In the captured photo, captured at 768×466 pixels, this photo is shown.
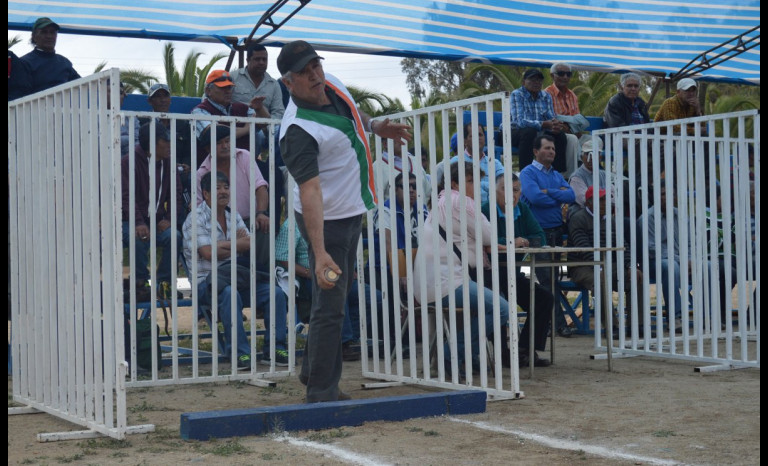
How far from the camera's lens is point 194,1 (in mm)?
10781

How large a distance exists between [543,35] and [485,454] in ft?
28.4

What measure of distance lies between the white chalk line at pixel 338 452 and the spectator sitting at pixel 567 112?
693 cm

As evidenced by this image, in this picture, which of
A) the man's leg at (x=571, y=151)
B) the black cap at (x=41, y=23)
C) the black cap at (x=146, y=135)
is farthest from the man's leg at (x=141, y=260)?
the man's leg at (x=571, y=151)

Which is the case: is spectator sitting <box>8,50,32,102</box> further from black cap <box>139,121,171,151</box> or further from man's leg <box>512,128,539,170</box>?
man's leg <box>512,128,539,170</box>

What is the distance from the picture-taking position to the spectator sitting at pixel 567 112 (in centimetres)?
1170

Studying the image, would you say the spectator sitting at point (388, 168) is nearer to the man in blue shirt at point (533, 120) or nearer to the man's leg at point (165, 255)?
the man's leg at point (165, 255)

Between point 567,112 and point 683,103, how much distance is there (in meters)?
1.30

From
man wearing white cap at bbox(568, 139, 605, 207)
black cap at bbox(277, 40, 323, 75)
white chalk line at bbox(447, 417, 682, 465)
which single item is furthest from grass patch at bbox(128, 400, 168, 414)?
man wearing white cap at bbox(568, 139, 605, 207)

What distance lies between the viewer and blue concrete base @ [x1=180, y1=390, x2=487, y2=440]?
5.38 metres

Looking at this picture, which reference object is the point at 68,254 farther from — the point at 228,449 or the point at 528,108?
the point at 528,108

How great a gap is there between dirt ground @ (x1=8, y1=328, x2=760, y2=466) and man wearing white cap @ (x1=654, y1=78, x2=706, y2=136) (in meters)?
5.24

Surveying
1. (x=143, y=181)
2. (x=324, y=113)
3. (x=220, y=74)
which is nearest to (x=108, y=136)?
(x=324, y=113)

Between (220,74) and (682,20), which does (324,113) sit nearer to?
(220,74)

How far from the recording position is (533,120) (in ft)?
37.6
